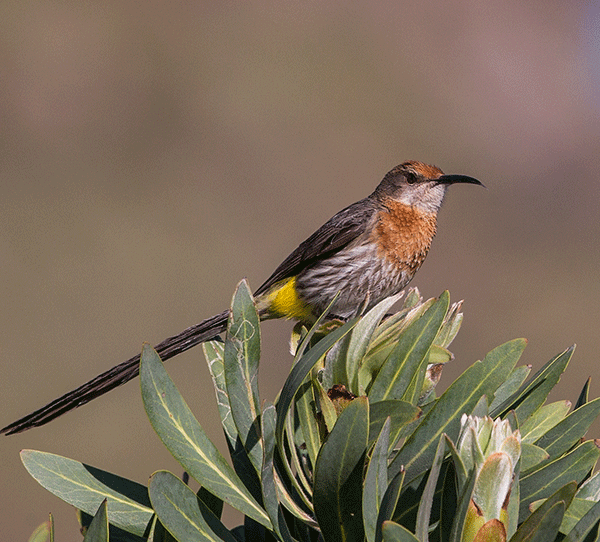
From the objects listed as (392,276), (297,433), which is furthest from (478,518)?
(392,276)

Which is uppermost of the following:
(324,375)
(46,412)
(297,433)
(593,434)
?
(46,412)

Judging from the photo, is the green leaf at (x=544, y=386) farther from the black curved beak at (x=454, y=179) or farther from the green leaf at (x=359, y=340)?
the black curved beak at (x=454, y=179)

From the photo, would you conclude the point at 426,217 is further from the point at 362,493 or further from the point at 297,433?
the point at 362,493

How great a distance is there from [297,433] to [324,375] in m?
0.18

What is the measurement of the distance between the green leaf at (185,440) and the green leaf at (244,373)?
0.06 metres

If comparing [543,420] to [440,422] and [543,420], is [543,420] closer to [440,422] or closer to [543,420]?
[543,420]

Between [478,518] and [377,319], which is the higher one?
[377,319]

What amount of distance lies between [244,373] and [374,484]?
0.35 meters

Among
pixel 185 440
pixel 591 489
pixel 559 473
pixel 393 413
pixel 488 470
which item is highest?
pixel 185 440

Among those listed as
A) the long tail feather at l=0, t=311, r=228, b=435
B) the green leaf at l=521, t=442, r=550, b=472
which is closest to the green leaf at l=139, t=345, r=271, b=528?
the green leaf at l=521, t=442, r=550, b=472

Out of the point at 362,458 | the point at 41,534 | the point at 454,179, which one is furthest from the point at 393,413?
the point at 454,179

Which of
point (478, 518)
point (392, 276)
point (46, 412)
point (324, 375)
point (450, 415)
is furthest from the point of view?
point (392, 276)

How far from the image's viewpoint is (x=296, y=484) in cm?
123

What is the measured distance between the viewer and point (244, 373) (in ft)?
4.12
